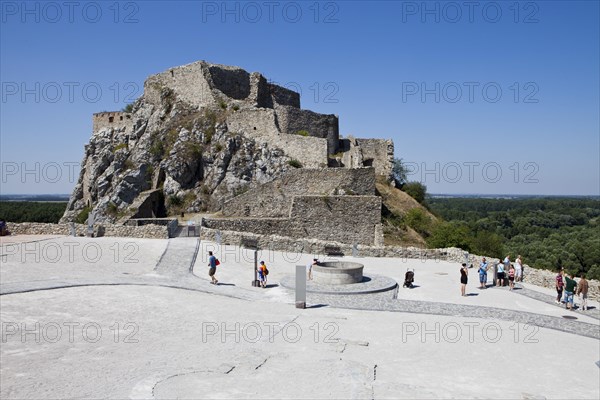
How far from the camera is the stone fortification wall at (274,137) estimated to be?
3131 cm

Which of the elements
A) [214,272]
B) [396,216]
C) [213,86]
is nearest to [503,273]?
[214,272]

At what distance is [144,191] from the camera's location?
3378cm

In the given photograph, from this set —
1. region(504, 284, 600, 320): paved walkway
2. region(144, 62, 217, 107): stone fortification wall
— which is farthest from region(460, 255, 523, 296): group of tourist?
region(144, 62, 217, 107): stone fortification wall

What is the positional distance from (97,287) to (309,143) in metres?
19.9

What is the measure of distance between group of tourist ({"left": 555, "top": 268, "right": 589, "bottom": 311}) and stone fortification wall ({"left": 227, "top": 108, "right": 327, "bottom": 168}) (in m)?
18.0

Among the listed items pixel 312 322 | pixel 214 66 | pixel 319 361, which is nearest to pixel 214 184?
pixel 214 66

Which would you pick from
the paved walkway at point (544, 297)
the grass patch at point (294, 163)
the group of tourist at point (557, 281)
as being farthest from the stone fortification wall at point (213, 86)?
the paved walkway at point (544, 297)

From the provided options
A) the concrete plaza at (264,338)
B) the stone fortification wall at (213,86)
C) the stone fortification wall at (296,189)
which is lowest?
the concrete plaza at (264,338)

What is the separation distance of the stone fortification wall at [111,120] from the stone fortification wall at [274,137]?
11.9 m

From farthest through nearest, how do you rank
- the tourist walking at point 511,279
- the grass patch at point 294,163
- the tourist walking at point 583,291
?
1. the grass patch at point 294,163
2. the tourist walking at point 511,279
3. the tourist walking at point 583,291

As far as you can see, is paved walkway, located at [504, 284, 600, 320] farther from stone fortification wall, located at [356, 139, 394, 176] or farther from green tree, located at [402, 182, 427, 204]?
stone fortification wall, located at [356, 139, 394, 176]

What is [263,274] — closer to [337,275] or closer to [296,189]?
[337,275]

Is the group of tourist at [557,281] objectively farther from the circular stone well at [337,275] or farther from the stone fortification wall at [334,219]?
the stone fortification wall at [334,219]

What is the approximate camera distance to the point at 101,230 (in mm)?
22844
